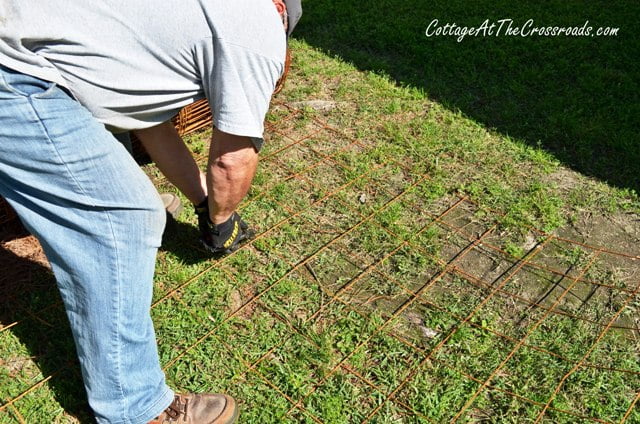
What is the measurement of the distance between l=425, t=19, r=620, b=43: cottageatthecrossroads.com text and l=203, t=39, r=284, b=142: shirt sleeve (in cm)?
329

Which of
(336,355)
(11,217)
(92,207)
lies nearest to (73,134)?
(92,207)

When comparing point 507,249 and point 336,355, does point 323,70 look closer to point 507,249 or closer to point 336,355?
point 507,249

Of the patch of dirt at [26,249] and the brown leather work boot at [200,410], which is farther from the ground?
the brown leather work boot at [200,410]

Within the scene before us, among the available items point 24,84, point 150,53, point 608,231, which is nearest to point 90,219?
point 24,84

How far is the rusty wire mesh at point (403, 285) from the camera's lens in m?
2.11

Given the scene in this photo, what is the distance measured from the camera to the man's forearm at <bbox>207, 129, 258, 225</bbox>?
6.47 feet

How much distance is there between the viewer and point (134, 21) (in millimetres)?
1541

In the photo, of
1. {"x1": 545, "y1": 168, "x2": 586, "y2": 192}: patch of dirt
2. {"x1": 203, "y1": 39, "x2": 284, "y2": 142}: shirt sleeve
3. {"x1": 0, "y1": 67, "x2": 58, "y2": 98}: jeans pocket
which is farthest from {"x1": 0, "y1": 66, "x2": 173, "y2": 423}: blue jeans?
{"x1": 545, "y1": 168, "x2": 586, "y2": 192}: patch of dirt

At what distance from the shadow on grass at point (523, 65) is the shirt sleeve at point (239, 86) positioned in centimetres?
211

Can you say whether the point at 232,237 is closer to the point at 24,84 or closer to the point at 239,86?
the point at 239,86

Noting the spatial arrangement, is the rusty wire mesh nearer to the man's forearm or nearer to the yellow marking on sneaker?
the yellow marking on sneaker

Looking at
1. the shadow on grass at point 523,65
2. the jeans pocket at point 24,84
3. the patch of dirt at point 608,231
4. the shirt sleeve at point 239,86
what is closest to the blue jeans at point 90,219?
the jeans pocket at point 24,84

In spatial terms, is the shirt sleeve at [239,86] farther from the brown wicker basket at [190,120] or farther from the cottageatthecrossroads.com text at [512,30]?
the cottageatthecrossroads.com text at [512,30]

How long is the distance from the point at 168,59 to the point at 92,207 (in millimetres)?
436
